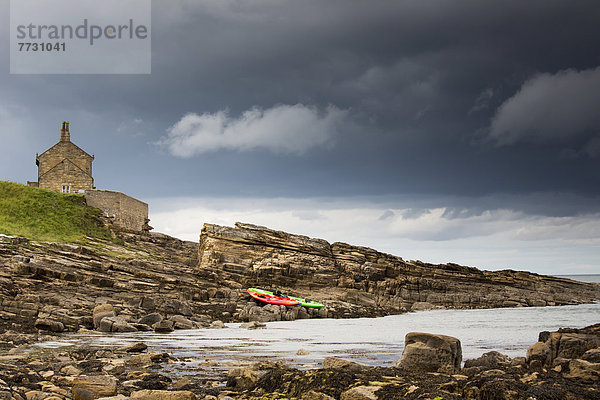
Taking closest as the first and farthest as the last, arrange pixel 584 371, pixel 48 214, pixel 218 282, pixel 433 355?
pixel 584 371, pixel 433 355, pixel 218 282, pixel 48 214


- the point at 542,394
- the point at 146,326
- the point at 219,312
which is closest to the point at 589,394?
the point at 542,394

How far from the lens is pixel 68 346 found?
1897cm

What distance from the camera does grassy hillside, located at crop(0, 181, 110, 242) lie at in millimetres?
51656

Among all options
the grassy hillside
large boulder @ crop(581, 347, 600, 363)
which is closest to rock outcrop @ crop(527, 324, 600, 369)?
large boulder @ crop(581, 347, 600, 363)

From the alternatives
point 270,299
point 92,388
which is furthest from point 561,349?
point 270,299

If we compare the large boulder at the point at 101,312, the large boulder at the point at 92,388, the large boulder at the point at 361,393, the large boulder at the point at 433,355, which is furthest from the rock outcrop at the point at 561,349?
the large boulder at the point at 101,312

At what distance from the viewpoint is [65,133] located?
65.9 meters

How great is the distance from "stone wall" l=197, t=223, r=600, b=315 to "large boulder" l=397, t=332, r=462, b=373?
131ft

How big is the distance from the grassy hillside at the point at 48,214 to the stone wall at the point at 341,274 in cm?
1365

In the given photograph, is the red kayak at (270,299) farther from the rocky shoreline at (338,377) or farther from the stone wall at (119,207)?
the rocky shoreline at (338,377)

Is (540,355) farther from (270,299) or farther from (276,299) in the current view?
(276,299)

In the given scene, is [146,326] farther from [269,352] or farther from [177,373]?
[177,373]

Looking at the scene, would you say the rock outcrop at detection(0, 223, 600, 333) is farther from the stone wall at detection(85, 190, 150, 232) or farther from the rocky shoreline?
the rocky shoreline

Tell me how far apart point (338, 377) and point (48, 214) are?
56.6 meters
